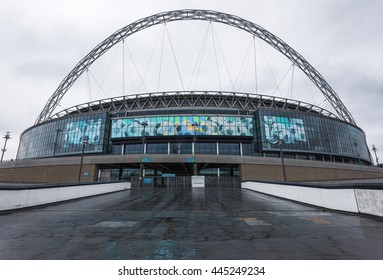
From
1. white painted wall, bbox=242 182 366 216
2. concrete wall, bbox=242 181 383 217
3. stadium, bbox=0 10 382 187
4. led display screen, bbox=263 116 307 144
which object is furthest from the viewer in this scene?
led display screen, bbox=263 116 307 144

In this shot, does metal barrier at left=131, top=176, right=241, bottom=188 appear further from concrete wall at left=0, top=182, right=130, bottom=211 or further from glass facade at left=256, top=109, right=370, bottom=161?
glass facade at left=256, top=109, right=370, bottom=161

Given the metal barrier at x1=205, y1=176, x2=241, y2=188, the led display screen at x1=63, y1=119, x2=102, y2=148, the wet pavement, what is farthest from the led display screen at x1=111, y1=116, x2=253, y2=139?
the wet pavement

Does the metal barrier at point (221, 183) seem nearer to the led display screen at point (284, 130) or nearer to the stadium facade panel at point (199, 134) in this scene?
the stadium facade panel at point (199, 134)

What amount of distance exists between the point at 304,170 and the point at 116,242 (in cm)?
5191

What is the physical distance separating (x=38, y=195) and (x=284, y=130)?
6136 cm

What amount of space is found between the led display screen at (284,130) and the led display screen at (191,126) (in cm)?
547

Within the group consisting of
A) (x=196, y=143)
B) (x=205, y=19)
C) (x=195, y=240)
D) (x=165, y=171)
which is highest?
(x=205, y=19)

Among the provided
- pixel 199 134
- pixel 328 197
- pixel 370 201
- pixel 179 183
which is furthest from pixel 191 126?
pixel 370 201

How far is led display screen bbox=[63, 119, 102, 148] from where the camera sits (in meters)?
58.2

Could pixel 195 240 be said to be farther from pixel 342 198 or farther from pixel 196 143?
pixel 196 143

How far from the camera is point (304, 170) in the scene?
45875 mm

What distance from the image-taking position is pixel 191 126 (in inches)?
2183

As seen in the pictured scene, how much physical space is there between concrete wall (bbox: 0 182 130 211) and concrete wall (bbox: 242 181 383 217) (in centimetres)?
1753

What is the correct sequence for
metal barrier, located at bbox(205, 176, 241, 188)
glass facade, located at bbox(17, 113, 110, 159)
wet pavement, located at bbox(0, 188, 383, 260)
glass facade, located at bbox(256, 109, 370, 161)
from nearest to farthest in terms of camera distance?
1. wet pavement, located at bbox(0, 188, 383, 260)
2. metal barrier, located at bbox(205, 176, 241, 188)
3. glass facade, located at bbox(256, 109, 370, 161)
4. glass facade, located at bbox(17, 113, 110, 159)
